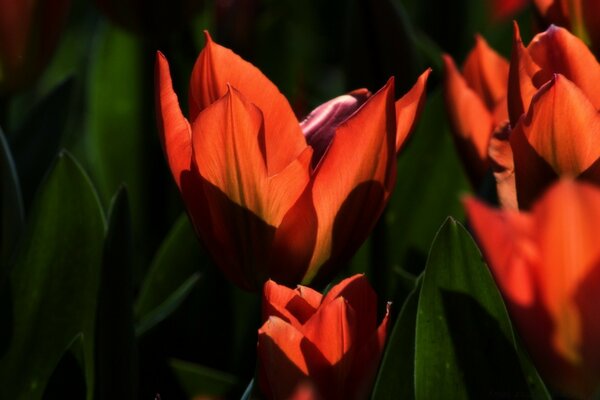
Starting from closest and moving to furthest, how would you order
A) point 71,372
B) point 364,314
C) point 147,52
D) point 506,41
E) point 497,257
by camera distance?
point 497,257, point 364,314, point 71,372, point 147,52, point 506,41

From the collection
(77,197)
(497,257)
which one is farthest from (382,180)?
(77,197)

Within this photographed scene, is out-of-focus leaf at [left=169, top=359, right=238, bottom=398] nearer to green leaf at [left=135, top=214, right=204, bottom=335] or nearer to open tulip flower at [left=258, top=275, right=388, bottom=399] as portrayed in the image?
green leaf at [left=135, top=214, right=204, bottom=335]

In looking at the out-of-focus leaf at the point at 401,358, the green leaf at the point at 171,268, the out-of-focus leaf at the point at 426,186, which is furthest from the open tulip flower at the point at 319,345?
the out-of-focus leaf at the point at 426,186

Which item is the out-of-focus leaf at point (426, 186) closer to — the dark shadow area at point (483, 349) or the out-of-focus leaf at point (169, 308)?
the out-of-focus leaf at point (169, 308)

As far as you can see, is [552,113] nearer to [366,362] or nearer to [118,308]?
[366,362]

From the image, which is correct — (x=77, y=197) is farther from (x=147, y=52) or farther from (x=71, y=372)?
(x=147, y=52)

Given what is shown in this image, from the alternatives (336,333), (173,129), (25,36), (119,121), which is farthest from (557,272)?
(119,121)

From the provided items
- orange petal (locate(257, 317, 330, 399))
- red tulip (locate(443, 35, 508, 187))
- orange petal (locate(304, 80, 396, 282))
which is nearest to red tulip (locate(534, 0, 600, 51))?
red tulip (locate(443, 35, 508, 187))
